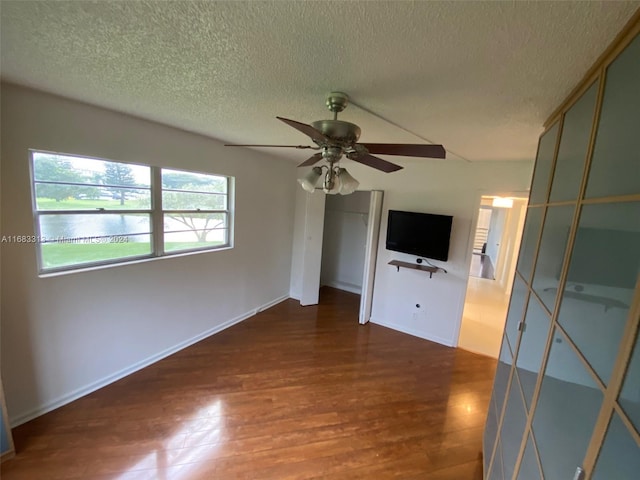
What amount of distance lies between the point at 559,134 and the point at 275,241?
368 cm

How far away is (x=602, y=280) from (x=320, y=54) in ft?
4.36

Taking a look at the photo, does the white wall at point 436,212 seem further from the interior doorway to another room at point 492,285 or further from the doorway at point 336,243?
the doorway at point 336,243

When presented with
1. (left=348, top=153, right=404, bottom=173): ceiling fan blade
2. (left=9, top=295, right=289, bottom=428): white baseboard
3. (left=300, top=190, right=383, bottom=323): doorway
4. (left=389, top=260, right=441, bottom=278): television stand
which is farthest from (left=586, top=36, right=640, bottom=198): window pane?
(left=9, top=295, right=289, bottom=428): white baseboard

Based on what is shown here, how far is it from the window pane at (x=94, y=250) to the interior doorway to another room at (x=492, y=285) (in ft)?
12.6

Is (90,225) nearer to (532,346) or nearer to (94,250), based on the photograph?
(94,250)

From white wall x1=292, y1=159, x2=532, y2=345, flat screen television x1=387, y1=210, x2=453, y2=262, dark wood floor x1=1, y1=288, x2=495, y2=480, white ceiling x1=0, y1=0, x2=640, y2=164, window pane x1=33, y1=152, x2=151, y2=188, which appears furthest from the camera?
flat screen television x1=387, y1=210, x2=453, y2=262

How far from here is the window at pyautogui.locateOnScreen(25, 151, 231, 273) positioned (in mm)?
2055

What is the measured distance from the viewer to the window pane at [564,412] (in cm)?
81

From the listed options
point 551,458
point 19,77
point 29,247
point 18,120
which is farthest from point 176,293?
point 551,458

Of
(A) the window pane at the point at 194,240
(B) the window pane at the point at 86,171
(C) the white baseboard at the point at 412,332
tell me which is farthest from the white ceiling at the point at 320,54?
(C) the white baseboard at the point at 412,332

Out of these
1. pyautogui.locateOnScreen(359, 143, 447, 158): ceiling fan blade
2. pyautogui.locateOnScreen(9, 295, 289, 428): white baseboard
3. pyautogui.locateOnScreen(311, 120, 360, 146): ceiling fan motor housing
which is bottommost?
pyautogui.locateOnScreen(9, 295, 289, 428): white baseboard

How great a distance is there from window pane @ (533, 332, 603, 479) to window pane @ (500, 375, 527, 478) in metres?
0.25

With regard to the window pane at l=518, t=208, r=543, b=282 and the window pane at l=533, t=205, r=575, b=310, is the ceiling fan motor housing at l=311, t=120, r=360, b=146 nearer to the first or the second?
the window pane at l=533, t=205, r=575, b=310

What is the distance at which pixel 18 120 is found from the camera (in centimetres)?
181
